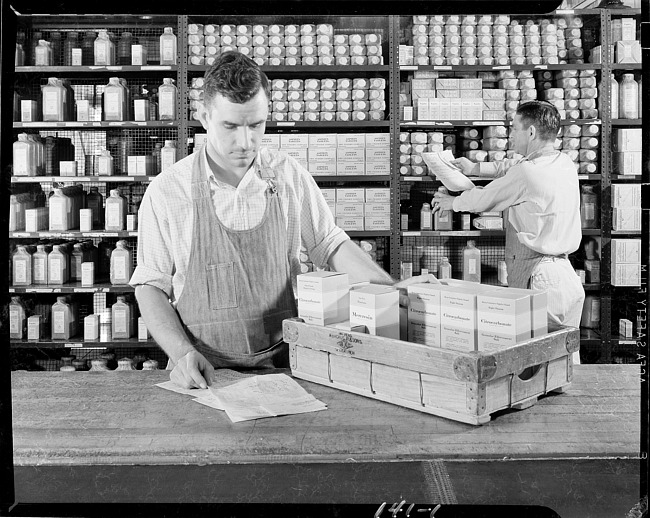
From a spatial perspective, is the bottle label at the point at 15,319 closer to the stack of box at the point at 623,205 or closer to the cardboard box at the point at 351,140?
the cardboard box at the point at 351,140

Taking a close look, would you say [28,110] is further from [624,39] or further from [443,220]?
[624,39]

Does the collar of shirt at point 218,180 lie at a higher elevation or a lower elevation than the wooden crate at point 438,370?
higher

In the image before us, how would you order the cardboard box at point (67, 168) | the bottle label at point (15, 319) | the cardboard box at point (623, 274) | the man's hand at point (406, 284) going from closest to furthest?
the man's hand at point (406, 284)
the cardboard box at point (623, 274)
the cardboard box at point (67, 168)
the bottle label at point (15, 319)

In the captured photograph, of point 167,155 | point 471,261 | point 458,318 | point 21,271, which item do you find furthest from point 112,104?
point 458,318

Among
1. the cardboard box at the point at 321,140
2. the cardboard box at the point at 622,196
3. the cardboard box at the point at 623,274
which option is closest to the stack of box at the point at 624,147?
the cardboard box at the point at 622,196

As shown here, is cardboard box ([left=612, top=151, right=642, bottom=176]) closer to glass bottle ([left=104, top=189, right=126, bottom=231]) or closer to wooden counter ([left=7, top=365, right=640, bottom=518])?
glass bottle ([left=104, top=189, right=126, bottom=231])

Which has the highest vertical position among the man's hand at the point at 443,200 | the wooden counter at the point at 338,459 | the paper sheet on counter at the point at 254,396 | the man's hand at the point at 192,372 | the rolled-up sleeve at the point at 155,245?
the man's hand at the point at 443,200

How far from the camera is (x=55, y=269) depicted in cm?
491

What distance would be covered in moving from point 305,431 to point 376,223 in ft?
11.3

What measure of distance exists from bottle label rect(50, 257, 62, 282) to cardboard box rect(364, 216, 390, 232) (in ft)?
7.16

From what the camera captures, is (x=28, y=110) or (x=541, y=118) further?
(x=28, y=110)

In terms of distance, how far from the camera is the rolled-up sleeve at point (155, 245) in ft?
7.32

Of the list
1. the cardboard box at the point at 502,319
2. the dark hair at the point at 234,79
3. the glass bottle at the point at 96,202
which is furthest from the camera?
the glass bottle at the point at 96,202

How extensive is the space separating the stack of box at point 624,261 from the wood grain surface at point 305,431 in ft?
10.7
